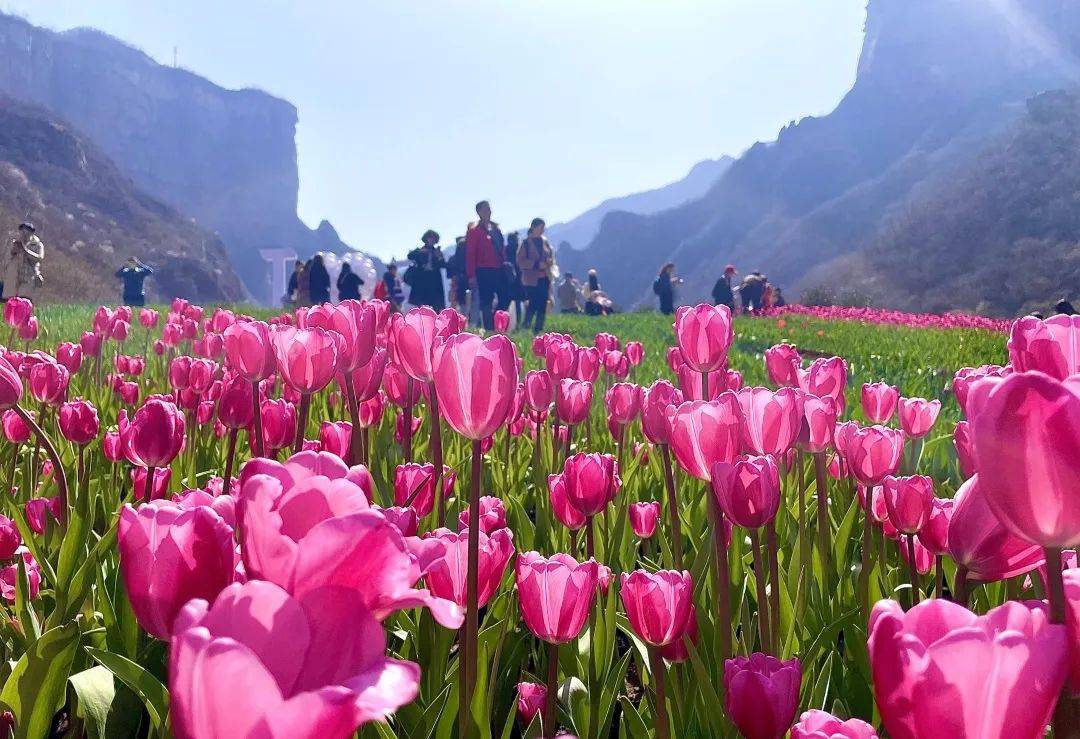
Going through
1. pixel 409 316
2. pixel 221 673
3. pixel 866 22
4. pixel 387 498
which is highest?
pixel 866 22

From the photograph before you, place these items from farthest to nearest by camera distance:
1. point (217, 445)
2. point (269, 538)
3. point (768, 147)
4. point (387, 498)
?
1. point (768, 147)
2. point (217, 445)
3. point (387, 498)
4. point (269, 538)

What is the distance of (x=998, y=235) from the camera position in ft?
187

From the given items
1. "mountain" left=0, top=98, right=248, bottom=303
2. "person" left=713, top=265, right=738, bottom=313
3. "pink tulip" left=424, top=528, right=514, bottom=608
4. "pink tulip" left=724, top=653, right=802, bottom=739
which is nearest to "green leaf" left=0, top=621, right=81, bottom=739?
"pink tulip" left=424, top=528, right=514, bottom=608

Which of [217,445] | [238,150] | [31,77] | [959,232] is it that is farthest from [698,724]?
[238,150]

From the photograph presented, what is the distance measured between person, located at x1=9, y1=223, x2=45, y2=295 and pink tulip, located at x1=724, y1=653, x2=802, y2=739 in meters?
16.9

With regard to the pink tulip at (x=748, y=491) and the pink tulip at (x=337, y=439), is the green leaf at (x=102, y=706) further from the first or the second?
the pink tulip at (x=748, y=491)

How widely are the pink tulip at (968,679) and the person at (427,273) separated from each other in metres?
13.5

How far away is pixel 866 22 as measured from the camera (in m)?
128

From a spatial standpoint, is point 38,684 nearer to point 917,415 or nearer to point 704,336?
point 704,336

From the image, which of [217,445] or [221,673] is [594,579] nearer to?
[221,673]

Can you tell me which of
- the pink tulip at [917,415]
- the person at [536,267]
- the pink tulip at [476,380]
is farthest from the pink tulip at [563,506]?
the person at [536,267]

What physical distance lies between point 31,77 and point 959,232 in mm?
122433

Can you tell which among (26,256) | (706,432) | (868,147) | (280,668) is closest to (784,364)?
(706,432)

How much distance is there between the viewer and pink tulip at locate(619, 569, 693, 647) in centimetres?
108
